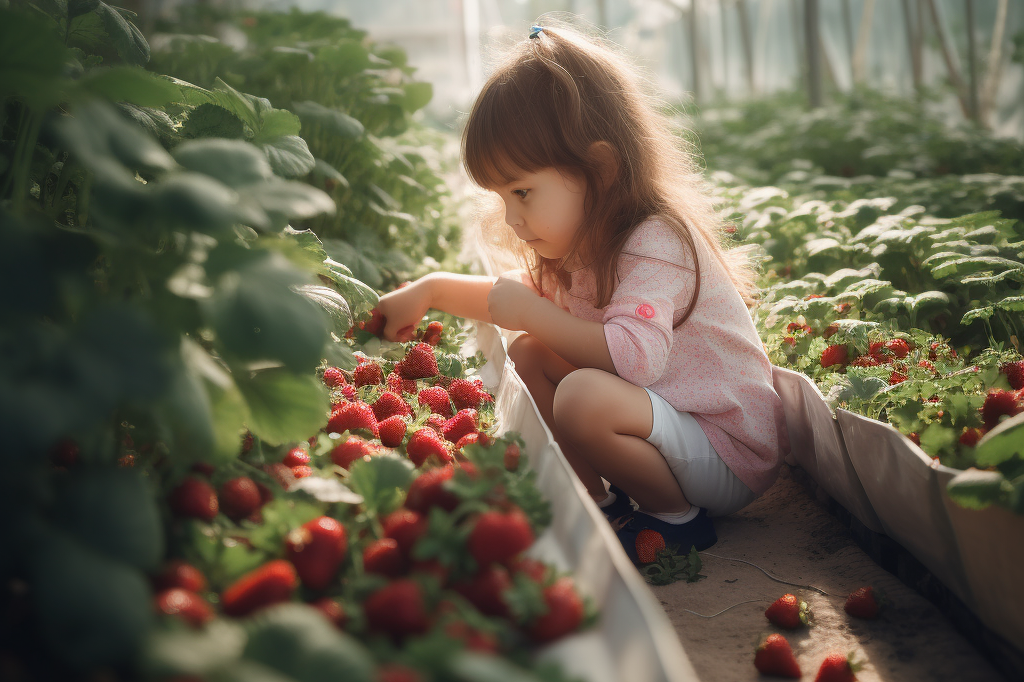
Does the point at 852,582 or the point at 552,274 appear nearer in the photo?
the point at 852,582

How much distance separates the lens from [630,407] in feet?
4.83

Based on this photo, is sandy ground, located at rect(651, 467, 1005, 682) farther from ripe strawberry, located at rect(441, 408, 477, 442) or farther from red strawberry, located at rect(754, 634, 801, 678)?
ripe strawberry, located at rect(441, 408, 477, 442)

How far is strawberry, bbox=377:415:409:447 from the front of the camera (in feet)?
4.48

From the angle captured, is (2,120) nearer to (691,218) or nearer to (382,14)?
(691,218)

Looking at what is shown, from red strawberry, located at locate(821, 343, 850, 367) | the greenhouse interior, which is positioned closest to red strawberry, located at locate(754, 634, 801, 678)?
the greenhouse interior

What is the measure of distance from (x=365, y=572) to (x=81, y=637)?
34cm

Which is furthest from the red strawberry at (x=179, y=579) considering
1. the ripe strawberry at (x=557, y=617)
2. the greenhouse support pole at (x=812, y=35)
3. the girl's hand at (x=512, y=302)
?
the greenhouse support pole at (x=812, y=35)

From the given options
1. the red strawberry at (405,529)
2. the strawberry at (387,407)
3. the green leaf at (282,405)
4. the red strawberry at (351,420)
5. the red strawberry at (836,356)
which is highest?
the green leaf at (282,405)

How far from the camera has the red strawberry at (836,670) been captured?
1.08m

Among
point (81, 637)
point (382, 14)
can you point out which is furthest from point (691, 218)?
point (382, 14)

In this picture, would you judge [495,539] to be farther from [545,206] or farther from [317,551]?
[545,206]

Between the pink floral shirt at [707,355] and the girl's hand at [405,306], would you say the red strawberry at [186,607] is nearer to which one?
the pink floral shirt at [707,355]

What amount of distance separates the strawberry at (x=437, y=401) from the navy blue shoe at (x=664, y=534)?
0.47 meters

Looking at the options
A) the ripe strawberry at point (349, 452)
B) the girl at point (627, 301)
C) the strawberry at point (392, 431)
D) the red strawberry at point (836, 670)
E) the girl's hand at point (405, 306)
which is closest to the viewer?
the red strawberry at point (836, 670)
